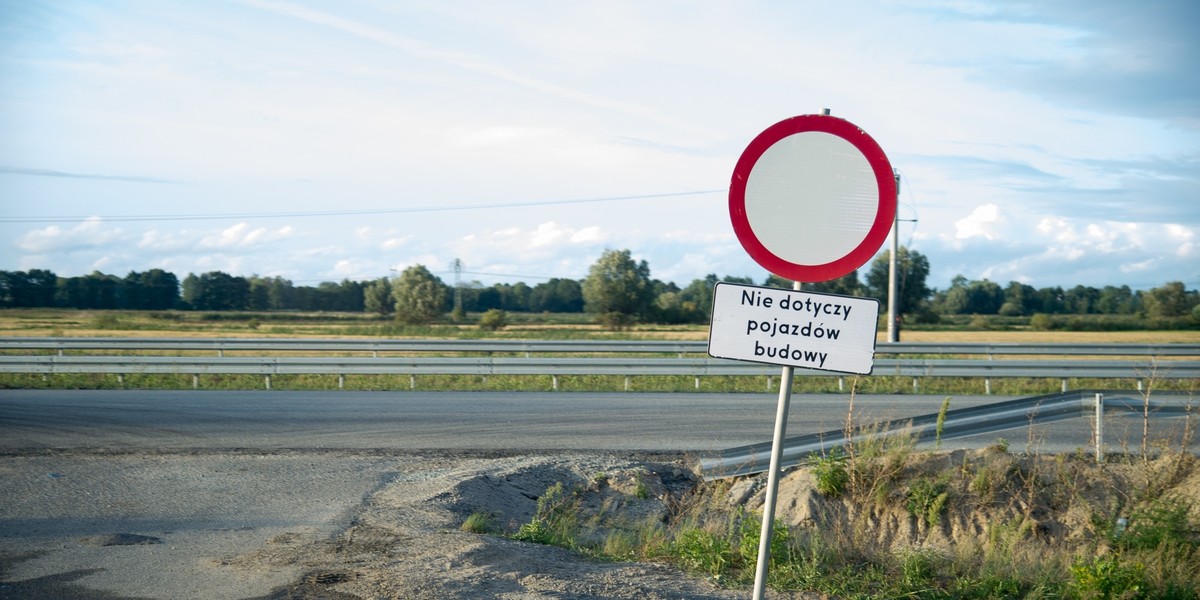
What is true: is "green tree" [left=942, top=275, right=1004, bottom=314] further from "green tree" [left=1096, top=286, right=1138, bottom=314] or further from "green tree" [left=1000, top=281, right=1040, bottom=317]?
"green tree" [left=1096, top=286, right=1138, bottom=314]

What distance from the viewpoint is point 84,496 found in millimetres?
7332

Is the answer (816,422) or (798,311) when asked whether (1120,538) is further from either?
(816,422)

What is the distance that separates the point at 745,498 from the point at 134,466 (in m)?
5.91

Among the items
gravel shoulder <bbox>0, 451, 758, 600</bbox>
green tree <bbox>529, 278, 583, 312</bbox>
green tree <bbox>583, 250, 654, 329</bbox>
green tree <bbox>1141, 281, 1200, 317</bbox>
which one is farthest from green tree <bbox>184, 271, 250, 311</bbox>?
green tree <bbox>1141, 281, 1200, 317</bbox>

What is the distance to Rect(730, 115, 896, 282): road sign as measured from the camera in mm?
3703

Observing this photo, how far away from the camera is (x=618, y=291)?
52.1m

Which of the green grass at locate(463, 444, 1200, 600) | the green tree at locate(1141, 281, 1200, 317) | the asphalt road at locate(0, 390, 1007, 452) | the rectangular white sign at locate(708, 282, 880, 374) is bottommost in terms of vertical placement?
the asphalt road at locate(0, 390, 1007, 452)

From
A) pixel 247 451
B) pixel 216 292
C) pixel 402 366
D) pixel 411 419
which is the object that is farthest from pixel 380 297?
pixel 247 451

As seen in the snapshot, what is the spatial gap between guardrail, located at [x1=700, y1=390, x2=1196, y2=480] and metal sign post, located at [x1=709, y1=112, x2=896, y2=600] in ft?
12.4

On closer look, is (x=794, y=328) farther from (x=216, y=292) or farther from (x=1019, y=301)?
(x=1019, y=301)

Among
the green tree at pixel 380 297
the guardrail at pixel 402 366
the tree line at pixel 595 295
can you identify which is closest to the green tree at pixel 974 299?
the tree line at pixel 595 295

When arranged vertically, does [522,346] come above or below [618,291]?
below

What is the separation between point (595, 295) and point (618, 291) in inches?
56.4

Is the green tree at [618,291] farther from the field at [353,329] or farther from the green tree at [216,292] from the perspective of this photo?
the green tree at [216,292]
